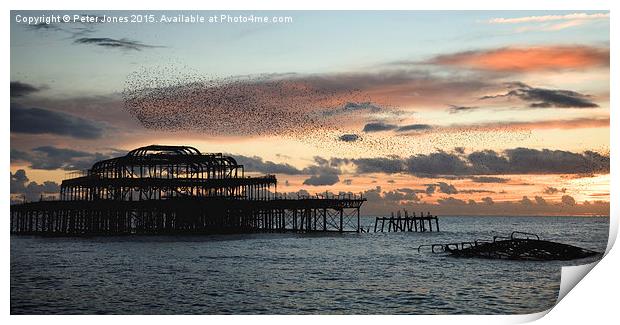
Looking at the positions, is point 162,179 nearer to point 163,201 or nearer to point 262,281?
point 163,201

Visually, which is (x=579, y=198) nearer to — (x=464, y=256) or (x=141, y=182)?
(x=464, y=256)

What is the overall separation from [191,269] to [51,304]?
9519mm

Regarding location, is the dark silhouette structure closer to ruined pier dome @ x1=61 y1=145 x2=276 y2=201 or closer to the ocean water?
ruined pier dome @ x1=61 y1=145 x2=276 y2=201

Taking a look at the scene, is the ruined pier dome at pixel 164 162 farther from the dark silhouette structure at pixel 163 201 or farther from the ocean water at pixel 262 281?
the ocean water at pixel 262 281

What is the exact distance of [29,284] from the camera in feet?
99.0

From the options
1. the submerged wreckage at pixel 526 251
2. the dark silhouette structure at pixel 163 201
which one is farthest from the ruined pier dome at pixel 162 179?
the submerged wreckage at pixel 526 251

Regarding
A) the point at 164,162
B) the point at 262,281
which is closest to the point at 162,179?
the point at 164,162

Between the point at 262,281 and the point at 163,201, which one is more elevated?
the point at 163,201

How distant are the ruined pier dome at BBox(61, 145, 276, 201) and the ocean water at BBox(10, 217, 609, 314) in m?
8.66

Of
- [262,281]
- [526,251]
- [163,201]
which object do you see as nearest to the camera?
[262,281]

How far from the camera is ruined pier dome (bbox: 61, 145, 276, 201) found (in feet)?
181

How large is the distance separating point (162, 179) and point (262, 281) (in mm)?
25894

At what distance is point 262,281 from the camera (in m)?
31.9
